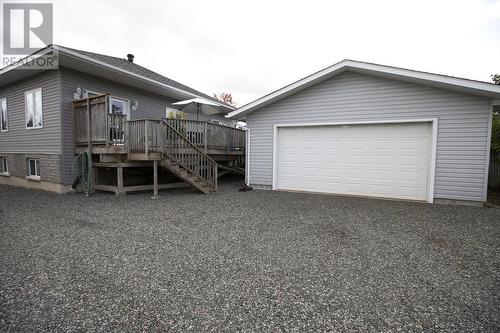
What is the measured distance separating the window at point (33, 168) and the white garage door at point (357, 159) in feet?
28.9

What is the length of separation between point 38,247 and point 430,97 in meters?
9.11

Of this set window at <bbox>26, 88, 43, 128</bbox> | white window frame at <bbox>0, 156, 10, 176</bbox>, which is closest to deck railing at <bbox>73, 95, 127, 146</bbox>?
window at <bbox>26, 88, 43, 128</bbox>

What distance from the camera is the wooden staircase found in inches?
281

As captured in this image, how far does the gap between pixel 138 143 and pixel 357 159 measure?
6.70 metres

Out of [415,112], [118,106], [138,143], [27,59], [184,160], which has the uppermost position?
[27,59]

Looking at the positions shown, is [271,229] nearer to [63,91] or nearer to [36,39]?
[63,91]

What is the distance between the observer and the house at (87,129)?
23.0 ft

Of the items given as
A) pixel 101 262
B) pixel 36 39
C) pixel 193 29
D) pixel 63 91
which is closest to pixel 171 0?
pixel 193 29

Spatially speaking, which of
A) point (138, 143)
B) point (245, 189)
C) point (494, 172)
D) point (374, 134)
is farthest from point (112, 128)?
point (494, 172)

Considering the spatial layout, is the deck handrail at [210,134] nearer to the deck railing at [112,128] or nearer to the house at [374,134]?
the deck railing at [112,128]

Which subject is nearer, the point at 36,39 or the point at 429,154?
the point at 429,154

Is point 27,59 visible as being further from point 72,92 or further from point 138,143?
point 138,143

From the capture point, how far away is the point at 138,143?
23.0 ft

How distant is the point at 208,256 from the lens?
10.4 feet
